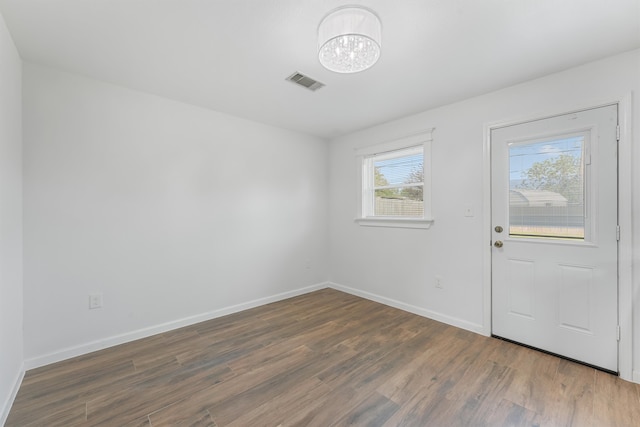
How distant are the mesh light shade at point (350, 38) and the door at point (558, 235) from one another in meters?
1.69

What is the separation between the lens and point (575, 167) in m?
2.14

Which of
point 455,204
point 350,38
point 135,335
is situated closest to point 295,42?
point 350,38

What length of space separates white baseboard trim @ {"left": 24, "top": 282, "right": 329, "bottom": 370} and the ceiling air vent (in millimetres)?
2576

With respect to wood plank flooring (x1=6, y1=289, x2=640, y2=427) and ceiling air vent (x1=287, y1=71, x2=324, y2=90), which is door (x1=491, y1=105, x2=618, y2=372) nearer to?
wood plank flooring (x1=6, y1=289, x2=640, y2=427)

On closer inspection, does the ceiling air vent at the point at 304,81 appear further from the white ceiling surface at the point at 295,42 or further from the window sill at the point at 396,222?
the window sill at the point at 396,222

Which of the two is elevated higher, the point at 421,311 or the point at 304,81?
the point at 304,81

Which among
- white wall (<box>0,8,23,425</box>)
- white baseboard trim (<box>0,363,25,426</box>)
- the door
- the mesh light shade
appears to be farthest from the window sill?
white baseboard trim (<box>0,363,25,426</box>)

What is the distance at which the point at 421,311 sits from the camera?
3.08m

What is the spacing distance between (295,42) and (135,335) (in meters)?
2.89

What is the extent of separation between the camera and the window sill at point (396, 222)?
121 inches

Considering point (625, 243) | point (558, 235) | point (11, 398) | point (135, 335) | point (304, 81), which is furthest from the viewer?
point (135, 335)

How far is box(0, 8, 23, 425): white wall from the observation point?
1.57 meters

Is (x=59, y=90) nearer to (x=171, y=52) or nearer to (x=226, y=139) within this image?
(x=171, y=52)

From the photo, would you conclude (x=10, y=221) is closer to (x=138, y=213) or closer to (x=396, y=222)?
(x=138, y=213)
